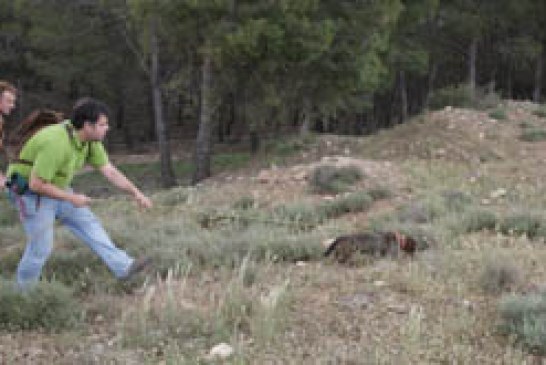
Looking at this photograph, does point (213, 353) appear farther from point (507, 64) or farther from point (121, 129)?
point (121, 129)

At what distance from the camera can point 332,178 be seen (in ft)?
34.9

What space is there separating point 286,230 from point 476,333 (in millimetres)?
3341

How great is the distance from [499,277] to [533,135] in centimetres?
941

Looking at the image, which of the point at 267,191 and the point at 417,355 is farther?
the point at 267,191

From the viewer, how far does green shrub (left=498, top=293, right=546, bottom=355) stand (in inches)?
152

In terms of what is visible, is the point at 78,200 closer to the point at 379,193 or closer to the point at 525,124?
the point at 379,193

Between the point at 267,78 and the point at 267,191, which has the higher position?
the point at 267,78

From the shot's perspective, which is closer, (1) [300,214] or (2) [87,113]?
(2) [87,113]

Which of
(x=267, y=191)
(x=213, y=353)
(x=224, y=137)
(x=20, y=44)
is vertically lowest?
(x=224, y=137)

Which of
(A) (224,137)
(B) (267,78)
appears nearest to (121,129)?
(A) (224,137)

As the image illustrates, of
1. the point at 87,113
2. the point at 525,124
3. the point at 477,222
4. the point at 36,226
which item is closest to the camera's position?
the point at 87,113

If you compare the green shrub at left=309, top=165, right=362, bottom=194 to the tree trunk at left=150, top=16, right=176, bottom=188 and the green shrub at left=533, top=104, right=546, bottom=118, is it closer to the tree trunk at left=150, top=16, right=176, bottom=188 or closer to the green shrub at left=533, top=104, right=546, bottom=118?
the green shrub at left=533, top=104, right=546, bottom=118

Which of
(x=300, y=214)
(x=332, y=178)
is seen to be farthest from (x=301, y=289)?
(x=332, y=178)

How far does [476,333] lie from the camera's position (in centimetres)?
416
